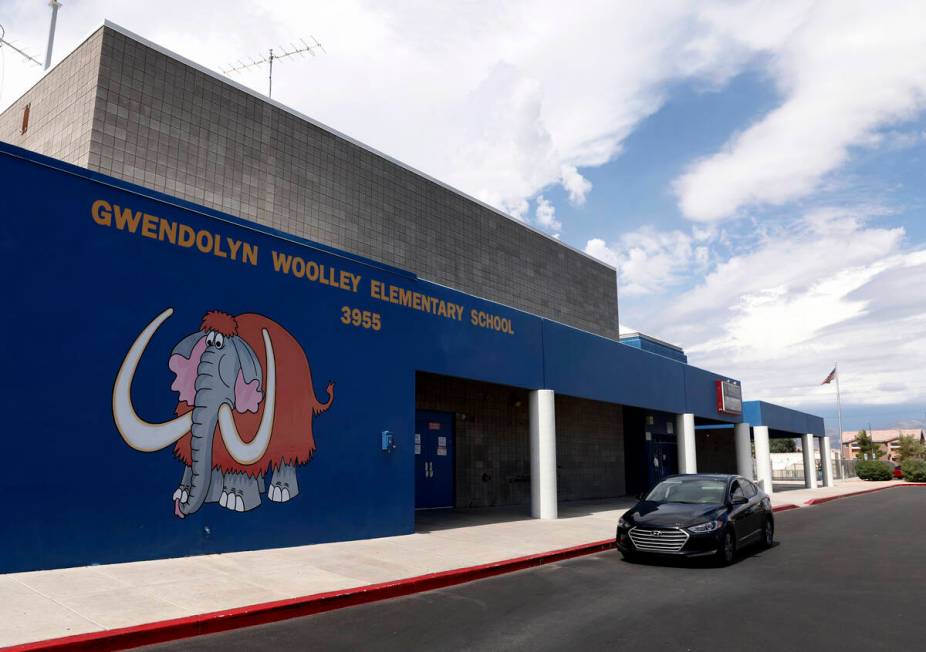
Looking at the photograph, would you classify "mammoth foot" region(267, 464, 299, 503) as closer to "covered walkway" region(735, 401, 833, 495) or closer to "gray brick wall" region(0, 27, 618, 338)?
"gray brick wall" region(0, 27, 618, 338)

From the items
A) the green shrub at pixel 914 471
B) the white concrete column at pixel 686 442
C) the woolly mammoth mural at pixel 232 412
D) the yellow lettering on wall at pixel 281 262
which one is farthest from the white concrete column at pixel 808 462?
the yellow lettering on wall at pixel 281 262

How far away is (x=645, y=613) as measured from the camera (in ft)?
25.8

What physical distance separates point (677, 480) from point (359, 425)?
629cm

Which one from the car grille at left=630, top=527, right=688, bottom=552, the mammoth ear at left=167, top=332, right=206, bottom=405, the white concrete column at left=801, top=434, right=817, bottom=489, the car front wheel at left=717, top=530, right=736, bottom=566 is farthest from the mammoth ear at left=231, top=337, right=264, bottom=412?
the white concrete column at left=801, top=434, right=817, bottom=489

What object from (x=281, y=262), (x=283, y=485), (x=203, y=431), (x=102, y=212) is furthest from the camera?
(x=281, y=262)

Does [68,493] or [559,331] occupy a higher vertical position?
[559,331]

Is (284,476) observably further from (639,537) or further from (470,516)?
(470,516)

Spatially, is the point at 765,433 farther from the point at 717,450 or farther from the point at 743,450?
the point at 717,450

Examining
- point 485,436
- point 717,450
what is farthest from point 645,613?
point 717,450

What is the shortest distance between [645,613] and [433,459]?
38.5 ft

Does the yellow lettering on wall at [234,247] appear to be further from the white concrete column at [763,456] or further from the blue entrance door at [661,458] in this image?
the white concrete column at [763,456]

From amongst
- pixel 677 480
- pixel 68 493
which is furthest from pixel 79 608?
pixel 677 480

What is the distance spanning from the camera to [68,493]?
887cm

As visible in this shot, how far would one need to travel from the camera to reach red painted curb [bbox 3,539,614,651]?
20.0 ft
